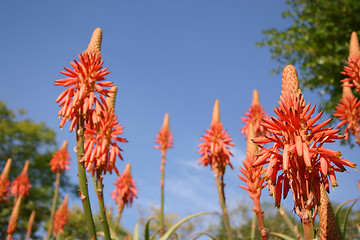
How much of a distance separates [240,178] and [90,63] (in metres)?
2.12

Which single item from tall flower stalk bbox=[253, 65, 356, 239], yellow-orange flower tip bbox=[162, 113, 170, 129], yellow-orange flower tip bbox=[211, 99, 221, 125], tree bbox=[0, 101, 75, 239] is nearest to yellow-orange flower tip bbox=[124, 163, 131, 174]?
yellow-orange flower tip bbox=[162, 113, 170, 129]

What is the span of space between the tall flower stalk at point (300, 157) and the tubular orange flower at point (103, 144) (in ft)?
7.82

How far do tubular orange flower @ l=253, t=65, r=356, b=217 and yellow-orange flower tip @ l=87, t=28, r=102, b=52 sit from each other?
2.47 metres

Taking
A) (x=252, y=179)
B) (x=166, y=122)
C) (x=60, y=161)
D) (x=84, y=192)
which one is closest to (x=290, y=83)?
(x=252, y=179)

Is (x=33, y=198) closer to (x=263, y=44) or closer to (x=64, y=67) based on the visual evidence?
(x=263, y=44)

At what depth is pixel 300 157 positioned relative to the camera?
188 cm

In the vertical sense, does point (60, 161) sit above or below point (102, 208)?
above

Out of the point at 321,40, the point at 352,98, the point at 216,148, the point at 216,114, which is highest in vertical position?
the point at 321,40

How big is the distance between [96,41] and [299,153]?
289 centimetres

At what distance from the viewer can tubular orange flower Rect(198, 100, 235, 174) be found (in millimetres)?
5569

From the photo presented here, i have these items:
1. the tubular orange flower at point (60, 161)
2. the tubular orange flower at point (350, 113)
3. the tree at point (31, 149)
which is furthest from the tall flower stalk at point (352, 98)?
the tree at point (31, 149)

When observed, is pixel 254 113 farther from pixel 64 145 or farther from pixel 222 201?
pixel 64 145

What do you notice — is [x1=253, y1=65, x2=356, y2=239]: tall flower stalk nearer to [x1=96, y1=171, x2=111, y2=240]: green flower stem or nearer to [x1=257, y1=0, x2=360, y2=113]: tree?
[x1=96, y1=171, x2=111, y2=240]: green flower stem

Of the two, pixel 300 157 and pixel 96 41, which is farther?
pixel 96 41
